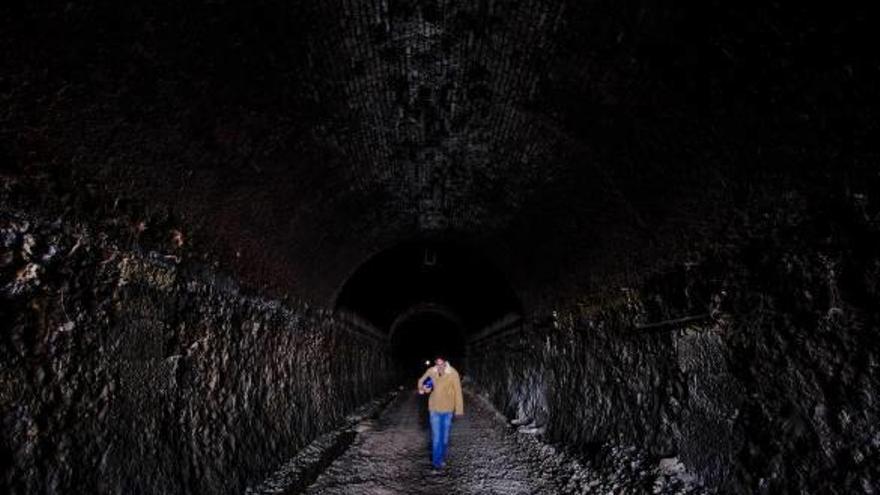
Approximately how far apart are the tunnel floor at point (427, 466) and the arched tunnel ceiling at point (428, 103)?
2.81m

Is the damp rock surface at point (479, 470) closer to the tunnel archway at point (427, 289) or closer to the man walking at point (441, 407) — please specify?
the man walking at point (441, 407)

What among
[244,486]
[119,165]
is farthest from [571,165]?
[244,486]

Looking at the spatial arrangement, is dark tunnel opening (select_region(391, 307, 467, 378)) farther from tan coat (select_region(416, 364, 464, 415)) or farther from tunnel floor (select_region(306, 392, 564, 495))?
tan coat (select_region(416, 364, 464, 415))

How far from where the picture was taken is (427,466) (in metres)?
7.61

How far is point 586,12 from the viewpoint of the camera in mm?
3635

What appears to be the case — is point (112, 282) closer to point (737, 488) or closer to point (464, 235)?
point (737, 488)

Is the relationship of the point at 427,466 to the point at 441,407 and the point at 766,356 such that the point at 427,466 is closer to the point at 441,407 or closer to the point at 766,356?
the point at 441,407

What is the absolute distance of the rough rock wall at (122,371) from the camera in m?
2.88

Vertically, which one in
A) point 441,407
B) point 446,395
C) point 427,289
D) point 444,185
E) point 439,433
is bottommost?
point 439,433

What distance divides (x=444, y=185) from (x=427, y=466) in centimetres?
402

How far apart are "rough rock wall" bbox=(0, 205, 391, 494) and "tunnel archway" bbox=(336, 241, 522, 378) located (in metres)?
5.43

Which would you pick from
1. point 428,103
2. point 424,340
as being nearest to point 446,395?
point 428,103

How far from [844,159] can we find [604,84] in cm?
176

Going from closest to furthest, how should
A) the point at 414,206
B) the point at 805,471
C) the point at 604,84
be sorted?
1. the point at 805,471
2. the point at 604,84
3. the point at 414,206
